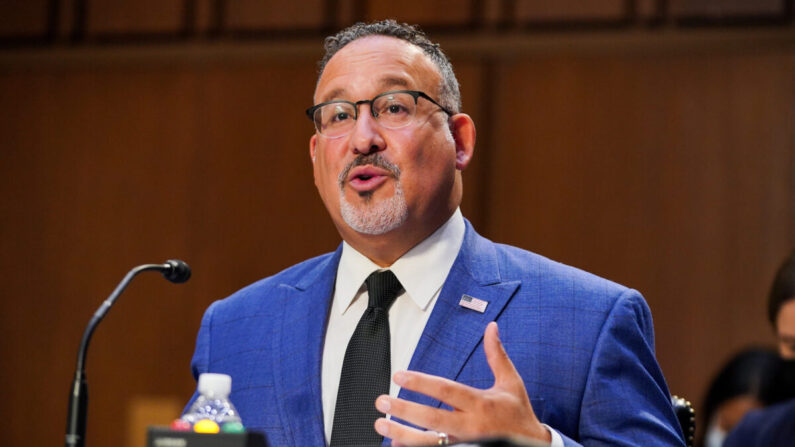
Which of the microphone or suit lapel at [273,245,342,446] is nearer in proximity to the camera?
the microphone

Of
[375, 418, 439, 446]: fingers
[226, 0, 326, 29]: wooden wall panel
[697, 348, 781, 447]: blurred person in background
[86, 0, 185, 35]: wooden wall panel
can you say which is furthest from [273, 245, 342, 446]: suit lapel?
[86, 0, 185, 35]: wooden wall panel

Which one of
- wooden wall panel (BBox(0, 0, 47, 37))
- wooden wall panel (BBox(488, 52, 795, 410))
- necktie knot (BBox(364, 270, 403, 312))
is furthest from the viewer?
wooden wall panel (BBox(0, 0, 47, 37))

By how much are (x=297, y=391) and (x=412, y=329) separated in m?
0.26

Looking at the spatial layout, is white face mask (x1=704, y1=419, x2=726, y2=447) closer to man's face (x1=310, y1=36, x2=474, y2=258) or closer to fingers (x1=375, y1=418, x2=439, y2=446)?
man's face (x1=310, y1=36, x2=474, y2=258)

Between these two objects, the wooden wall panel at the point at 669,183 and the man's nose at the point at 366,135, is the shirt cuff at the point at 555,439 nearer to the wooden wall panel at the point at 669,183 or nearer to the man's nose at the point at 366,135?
the man's nose at the point at 366,135

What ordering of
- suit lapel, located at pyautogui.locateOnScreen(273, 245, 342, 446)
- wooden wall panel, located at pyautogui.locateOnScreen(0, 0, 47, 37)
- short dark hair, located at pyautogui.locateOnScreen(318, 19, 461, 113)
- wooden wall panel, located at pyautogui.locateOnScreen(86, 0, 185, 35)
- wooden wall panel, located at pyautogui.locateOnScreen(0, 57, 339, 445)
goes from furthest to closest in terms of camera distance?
wooden wall panel, located at pyautogui.locateOnScreen(0, 0, 47, 37) → wooden wall panel, located at pyautogui.locateOnScreen(86, 0, 185, 35) → wooden wall panel, located at pyautogui.locateOnScreen(0, 57, 339, 445) → short dark hair, located at pyautogui.locateOnScreen(318, 19, 461, 113) → suit lapel, located at pyautogui.locateOnScreen(273, 245, 342, 446)

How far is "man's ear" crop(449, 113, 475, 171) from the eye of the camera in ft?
7.64

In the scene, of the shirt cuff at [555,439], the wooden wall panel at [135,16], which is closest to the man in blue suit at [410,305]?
the shirt cuff at [555,439]

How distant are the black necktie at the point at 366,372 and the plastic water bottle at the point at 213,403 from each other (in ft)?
0.85

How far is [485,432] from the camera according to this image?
1504 millimetres

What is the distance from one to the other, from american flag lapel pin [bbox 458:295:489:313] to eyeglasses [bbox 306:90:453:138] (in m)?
0.39

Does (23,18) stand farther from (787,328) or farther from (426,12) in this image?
(787,328)

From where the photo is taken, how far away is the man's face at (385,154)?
214cm

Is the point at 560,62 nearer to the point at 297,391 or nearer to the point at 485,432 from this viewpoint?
the point at 297,391
